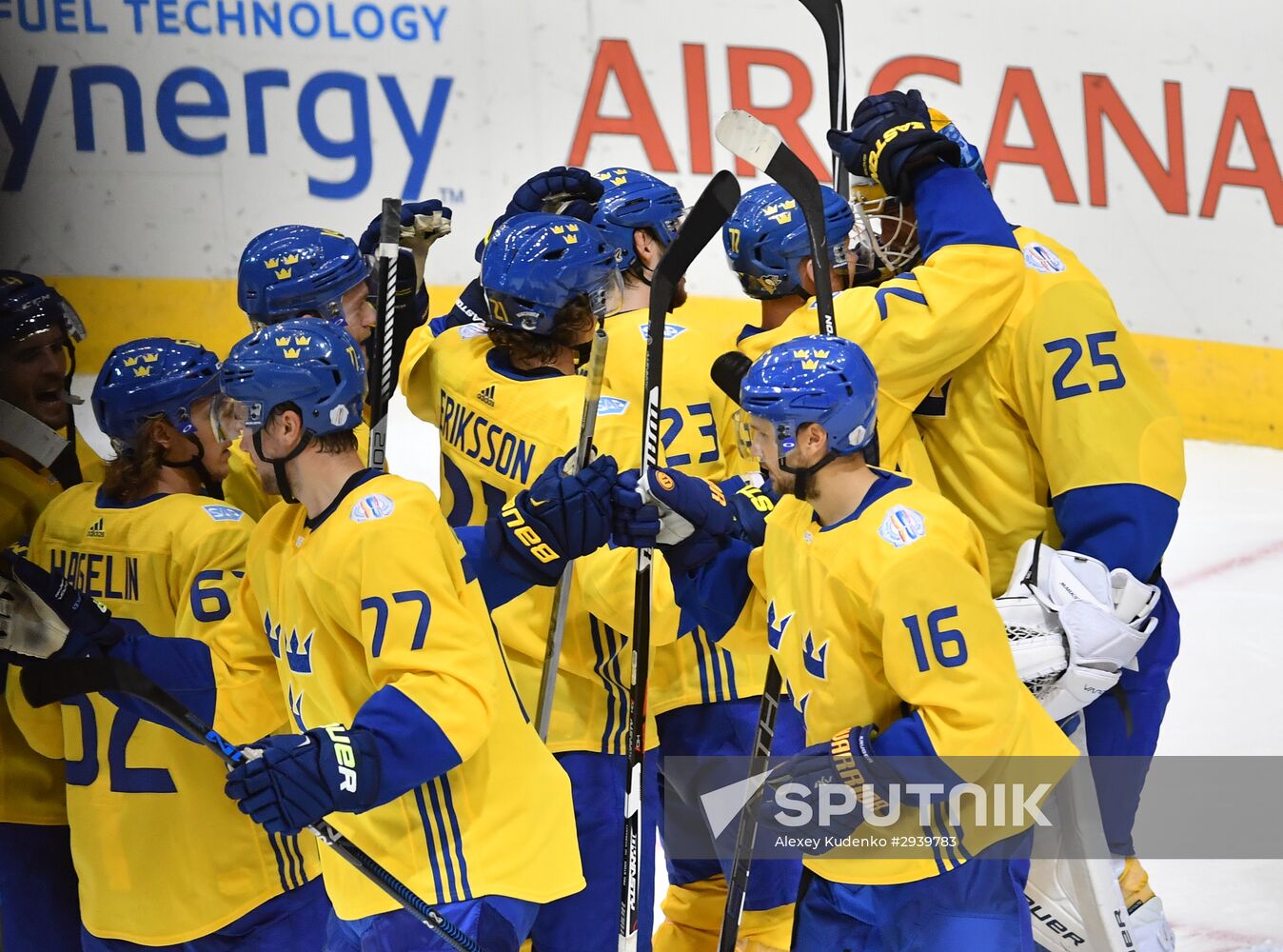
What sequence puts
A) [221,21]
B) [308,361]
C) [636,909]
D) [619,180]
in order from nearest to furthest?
[308,361], [636,909], [619,180], [221,21]

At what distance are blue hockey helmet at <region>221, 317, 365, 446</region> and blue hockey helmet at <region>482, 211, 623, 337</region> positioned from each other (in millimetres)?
545

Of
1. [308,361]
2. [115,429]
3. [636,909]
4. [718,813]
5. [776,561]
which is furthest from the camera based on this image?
[718,813]

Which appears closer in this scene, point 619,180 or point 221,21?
point 619,180

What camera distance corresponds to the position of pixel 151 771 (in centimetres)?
260

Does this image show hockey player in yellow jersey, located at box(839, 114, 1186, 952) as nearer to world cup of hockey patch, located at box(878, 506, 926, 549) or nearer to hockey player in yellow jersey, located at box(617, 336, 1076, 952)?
hockey player in yellow jersey, located at box(617, 336, 1076, 952)

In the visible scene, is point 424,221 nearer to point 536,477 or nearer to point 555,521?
point 536,477

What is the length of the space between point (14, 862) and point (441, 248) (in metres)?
4.44

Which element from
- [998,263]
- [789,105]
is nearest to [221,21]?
[789,105]

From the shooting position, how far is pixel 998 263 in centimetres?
262

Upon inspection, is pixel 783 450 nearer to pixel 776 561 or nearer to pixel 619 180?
pixel 776 561

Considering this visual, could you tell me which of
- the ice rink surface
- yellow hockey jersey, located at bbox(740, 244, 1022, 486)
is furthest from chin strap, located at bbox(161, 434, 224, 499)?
the ice rink surface

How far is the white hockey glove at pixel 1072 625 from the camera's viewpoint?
2.61 meters

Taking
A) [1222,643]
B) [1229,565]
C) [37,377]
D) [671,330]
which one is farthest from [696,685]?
[1229,565]

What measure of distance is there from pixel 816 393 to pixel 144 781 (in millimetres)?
1245
